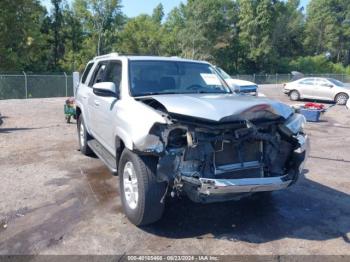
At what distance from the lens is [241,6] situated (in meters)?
59.9

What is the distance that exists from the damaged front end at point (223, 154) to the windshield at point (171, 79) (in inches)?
50.8

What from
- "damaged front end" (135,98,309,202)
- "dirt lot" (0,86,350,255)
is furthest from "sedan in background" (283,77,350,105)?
"damaged front end" (135,98,309,202)

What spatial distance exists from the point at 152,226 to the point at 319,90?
2122 centimetres

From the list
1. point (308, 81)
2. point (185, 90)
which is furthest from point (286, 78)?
point (185, 90)

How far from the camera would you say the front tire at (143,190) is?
4.06 metres

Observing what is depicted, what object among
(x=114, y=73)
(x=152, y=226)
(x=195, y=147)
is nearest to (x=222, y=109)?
(x=195, y=147)

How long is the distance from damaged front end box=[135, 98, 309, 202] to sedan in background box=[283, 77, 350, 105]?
1975 cm

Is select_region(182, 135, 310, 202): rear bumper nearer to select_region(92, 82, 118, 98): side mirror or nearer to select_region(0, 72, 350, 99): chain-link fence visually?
select_region(92, 82, 118, 98): side mirror

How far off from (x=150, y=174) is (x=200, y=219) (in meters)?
1.09

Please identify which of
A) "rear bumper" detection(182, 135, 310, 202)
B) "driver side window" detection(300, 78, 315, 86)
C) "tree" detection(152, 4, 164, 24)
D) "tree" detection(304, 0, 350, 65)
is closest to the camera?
"rear bumper" detection(182, 135, 310, 202)

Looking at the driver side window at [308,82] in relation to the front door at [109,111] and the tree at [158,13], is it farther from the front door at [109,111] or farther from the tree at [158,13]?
the tree at [158,13]

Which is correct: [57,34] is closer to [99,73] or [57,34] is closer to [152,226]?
[99,73]

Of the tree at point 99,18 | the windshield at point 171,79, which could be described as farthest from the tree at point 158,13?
the windshield at point 171,79

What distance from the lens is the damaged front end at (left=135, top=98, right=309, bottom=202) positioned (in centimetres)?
395
